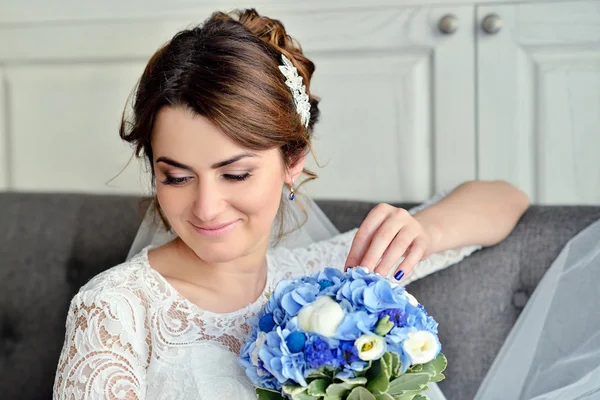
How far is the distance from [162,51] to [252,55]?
0.19 m

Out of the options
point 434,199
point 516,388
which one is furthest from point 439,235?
point 516,388

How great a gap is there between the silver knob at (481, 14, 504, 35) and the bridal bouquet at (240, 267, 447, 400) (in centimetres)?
111

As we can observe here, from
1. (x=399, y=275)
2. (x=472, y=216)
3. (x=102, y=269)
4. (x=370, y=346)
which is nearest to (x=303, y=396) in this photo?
(x=370, y=346)

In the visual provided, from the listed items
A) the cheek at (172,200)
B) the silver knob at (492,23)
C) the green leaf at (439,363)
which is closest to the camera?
the green leaf at (439,363)

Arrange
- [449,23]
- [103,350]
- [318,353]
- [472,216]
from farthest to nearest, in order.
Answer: [449,23] → [472,216] → [103,350] → [318,353]

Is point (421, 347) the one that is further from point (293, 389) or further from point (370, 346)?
point (293, 389)

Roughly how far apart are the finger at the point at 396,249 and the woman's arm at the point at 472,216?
0.11m

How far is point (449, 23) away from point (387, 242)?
83 centimetres

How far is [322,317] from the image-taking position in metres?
1.05

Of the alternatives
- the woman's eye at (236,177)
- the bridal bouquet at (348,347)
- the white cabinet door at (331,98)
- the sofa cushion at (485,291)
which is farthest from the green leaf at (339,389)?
the white cabinet door at (331,98)

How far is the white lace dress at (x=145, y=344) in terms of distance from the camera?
4.11 ft

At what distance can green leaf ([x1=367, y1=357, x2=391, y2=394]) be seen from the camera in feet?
3.35

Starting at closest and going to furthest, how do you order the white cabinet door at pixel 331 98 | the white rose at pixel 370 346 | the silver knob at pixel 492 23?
1. the white rose at pixel 370 346
2. the silver knob at pixel 492 23
3. the white cabinet door at pixel 331 98

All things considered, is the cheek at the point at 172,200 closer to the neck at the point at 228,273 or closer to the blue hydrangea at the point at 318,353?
the neck at the point at 228,273
